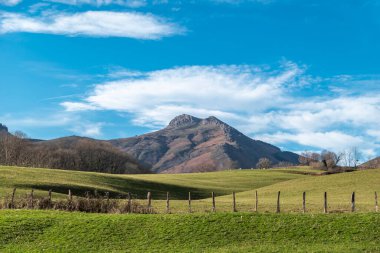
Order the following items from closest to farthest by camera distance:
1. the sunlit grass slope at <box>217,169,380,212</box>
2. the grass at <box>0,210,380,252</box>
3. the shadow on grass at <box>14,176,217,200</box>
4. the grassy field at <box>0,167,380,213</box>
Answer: the grass at <box>0,210,380,252</box>
the grassy field at <box>0,167,380,213</box>
the shadow on grass at <box>14,176,217,200</box>
the sunlit grass slope at <box>217,169,380,212</box>

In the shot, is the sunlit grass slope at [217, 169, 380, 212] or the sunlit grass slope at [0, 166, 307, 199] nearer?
the sunlit grass slope at [0, 166, 307, 199]

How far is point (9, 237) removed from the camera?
94.0 ft

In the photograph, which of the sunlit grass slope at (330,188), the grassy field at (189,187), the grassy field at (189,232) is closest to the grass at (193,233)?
the grassy field at (189,232)

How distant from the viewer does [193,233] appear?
93.6 feet

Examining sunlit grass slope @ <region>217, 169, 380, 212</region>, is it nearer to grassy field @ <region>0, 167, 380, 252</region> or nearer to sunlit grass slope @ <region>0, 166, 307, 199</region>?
sunlit grass slope @ <region>0, 166, 307, 199</region>

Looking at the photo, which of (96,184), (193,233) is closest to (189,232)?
(193,233)

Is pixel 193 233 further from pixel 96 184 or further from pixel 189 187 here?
pixel 189 187

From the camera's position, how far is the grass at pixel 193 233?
84.9 ft

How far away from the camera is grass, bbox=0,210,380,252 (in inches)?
1019

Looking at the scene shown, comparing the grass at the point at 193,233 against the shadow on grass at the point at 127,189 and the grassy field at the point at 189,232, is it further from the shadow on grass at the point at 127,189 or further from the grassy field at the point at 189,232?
the shadow on grass at the point at 127,189

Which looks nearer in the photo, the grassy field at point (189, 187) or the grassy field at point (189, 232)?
the grassy field at point (189, 232)

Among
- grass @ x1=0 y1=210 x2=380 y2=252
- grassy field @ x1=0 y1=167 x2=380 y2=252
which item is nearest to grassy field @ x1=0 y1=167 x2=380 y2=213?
grassy field @ x1=0 y1=167 x2=380 y2=252

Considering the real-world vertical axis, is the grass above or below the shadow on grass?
below

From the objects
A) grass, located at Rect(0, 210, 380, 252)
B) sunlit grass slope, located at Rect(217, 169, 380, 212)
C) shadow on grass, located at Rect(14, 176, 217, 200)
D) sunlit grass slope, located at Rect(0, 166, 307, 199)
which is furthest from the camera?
sunlit grass slope, located at Rect(217, 169, 380, 212)
